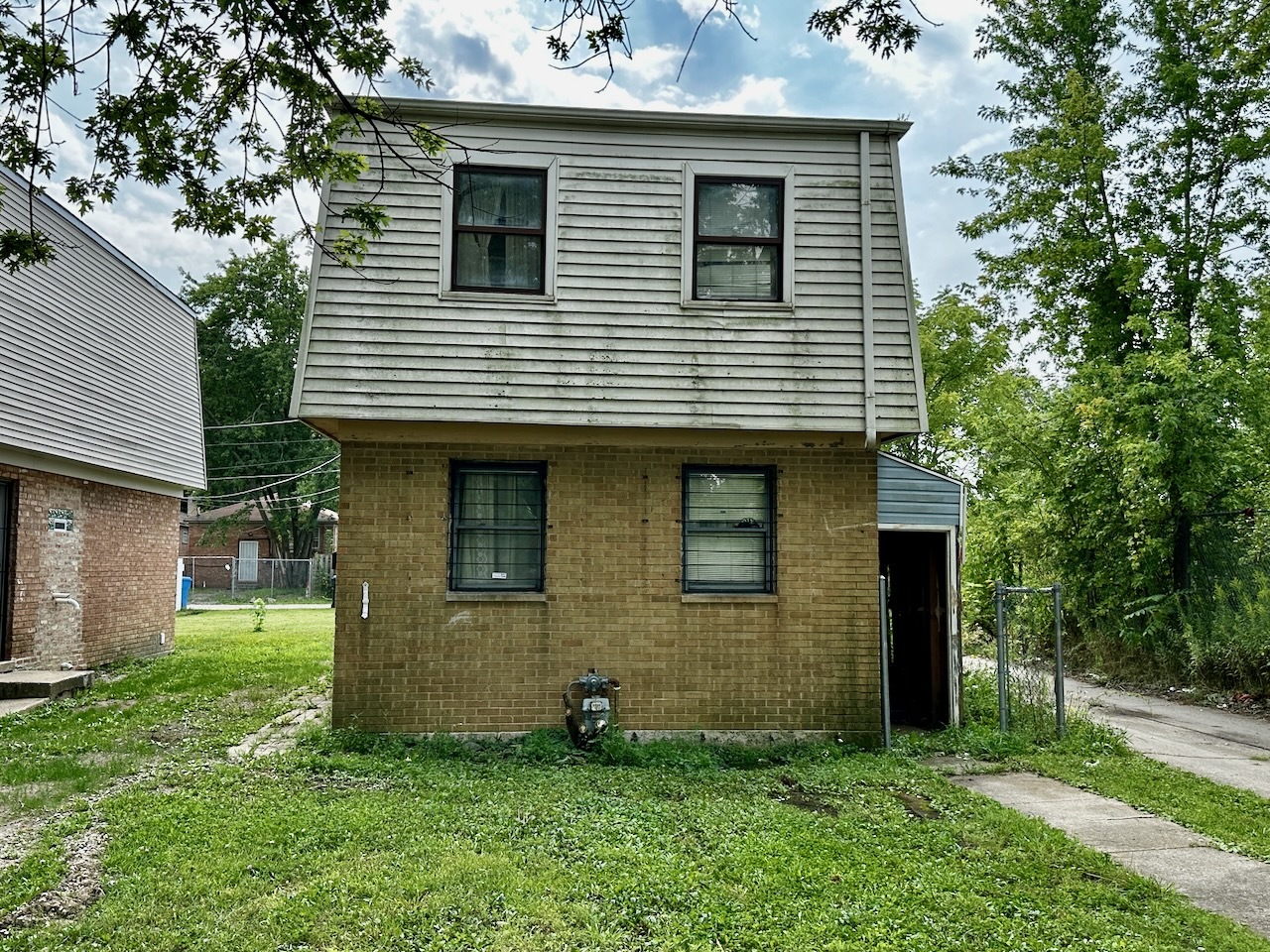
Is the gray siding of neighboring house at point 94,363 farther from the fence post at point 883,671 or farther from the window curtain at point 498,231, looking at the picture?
the fence post at point 883,671

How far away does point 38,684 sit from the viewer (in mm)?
11062

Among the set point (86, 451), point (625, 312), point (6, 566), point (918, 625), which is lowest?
point (918, 625)

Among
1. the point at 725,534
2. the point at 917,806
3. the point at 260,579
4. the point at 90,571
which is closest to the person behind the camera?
the point at 917,806

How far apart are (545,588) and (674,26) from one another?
5360 millimetres

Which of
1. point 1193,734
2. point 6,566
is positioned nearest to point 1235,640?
point 1193,734

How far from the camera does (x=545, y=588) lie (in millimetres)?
8422

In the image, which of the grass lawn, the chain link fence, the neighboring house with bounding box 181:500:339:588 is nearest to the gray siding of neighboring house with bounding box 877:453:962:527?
the grass lawn

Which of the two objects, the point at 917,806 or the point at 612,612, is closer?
the point at 917,806

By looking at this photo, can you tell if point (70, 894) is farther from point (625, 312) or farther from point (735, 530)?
point (625, 312)

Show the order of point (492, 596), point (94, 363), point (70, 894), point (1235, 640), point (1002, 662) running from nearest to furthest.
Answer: point (70, 894) → point (492, 596) → point (1002, 662) → point (1235, 640) → point (94, 363)

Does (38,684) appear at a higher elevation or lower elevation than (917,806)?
higher

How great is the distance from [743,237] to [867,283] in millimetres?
1297

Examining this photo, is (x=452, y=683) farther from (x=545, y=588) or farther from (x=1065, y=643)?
(x=1065, y=643)

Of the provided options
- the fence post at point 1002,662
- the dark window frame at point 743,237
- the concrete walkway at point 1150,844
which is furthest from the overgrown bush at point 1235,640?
the dark window frame at point 743,237
